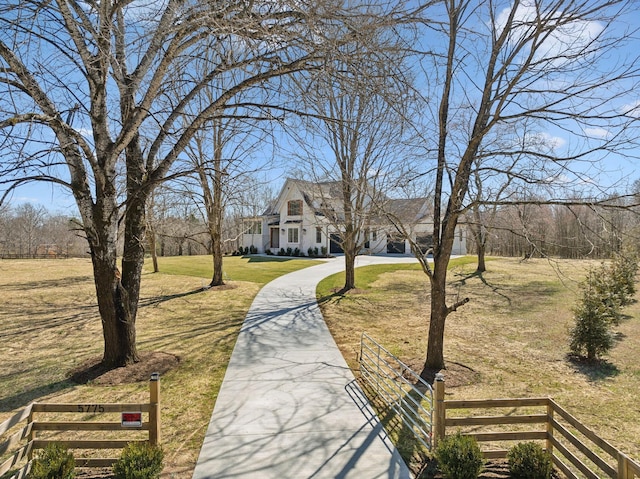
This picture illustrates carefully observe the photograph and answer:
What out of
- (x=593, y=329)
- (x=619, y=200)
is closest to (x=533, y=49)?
(x=619, y=200)

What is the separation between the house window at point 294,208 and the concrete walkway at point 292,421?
24484 millimetres

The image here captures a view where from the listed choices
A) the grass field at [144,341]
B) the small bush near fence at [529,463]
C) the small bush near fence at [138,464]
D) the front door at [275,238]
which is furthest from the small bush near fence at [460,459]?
the front door at [275,238]

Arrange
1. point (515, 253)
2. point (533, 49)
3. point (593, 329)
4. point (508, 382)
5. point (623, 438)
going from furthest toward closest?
point (515, 253) → point (593, 329) → point (508, 382) → point (533, 49) → point (623, 438)

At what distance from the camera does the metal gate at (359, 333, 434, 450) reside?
469 centimetres

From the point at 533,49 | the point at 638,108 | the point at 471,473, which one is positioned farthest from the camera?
the point at 533,49

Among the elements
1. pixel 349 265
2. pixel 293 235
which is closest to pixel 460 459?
pixel 349 265

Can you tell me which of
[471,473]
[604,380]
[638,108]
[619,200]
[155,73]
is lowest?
[604,380]

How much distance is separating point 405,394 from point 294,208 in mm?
29427

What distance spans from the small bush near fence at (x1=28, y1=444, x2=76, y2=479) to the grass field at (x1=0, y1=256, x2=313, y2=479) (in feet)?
3.06

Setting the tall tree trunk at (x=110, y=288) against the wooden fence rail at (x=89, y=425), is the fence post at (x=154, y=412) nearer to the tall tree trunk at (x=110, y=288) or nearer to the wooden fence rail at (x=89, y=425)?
the wooden fence rail at (x=89, y=425)

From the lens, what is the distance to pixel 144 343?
929 centimetres

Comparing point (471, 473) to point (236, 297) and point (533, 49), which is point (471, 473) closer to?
point (533, 49)

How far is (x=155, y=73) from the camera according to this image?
6.16 m

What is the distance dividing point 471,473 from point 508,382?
13.7 ft
